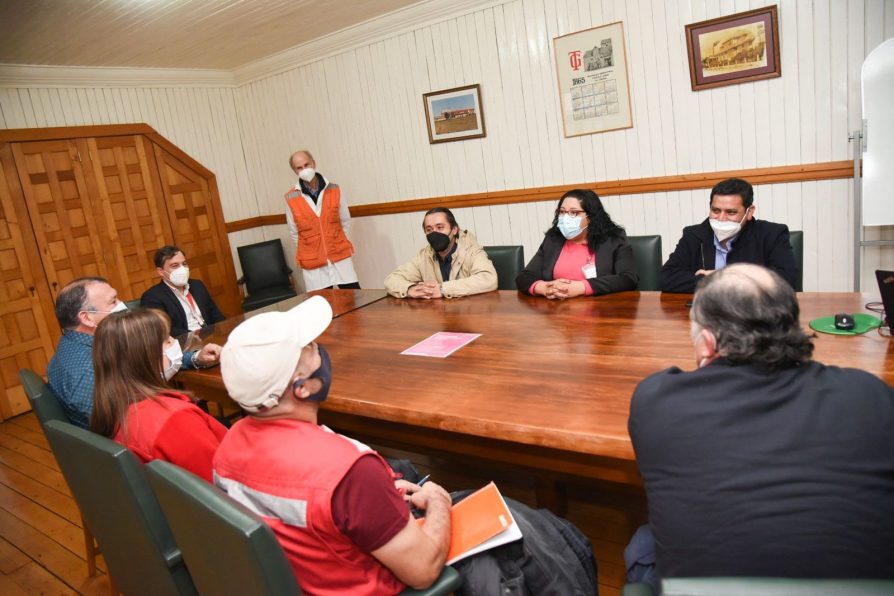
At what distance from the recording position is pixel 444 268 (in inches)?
124

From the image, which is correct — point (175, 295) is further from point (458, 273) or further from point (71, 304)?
point (458, 273)

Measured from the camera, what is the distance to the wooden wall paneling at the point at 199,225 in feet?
17.4

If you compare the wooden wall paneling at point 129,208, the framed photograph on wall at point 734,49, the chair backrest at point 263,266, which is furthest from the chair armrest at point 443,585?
the chair backrest at point 263,266

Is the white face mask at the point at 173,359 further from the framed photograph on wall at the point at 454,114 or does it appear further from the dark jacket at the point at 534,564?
the framed photograph on wall at the point at 454,114

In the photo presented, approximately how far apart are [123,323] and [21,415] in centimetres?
363

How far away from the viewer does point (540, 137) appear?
4.34m

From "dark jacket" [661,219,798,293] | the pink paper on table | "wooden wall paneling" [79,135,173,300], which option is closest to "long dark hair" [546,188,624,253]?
"dark jacket" [661,219,798,293]

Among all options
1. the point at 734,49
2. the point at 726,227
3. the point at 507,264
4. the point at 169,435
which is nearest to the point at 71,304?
the point at 169,435

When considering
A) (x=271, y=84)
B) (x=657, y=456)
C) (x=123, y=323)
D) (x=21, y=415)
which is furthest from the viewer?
(x=271, y=84)

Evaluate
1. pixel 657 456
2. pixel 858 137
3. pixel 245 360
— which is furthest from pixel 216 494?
pixel 858 137

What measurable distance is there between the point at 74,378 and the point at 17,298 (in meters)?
2.96

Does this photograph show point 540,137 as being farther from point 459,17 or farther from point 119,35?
point 119,35

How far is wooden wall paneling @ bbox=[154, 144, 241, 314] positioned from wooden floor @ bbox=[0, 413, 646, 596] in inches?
99.0

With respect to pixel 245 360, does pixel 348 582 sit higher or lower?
lower
